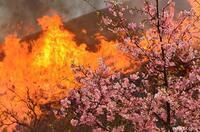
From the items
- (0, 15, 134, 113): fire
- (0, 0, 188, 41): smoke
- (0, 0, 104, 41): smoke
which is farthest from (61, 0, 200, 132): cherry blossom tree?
(0, 0, 104, 41): smoke

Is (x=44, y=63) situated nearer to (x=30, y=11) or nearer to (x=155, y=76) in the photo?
(x=30, y=11)

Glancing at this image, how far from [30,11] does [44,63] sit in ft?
20.0

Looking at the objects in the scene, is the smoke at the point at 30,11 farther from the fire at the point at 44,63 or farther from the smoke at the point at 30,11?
the fire at the point at 44,63

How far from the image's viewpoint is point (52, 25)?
119 feet

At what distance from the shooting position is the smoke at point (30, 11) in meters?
36.2

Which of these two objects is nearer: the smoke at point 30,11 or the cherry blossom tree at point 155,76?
the cherry blossom tree at point 155,76

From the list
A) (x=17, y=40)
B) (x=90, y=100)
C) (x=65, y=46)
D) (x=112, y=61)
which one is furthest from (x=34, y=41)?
(x=90, y=100)

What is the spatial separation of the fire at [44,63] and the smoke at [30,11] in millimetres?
971

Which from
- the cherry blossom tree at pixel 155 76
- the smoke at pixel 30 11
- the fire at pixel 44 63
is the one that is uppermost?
the smoke at pixel 30 11

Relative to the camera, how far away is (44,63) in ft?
110

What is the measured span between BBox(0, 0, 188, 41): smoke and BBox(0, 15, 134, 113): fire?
0.97 m

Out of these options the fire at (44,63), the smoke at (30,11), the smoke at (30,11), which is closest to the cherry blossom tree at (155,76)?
the fire at (44,63)

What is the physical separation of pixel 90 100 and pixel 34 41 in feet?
88.1

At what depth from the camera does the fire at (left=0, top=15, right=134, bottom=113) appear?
3158 cm
